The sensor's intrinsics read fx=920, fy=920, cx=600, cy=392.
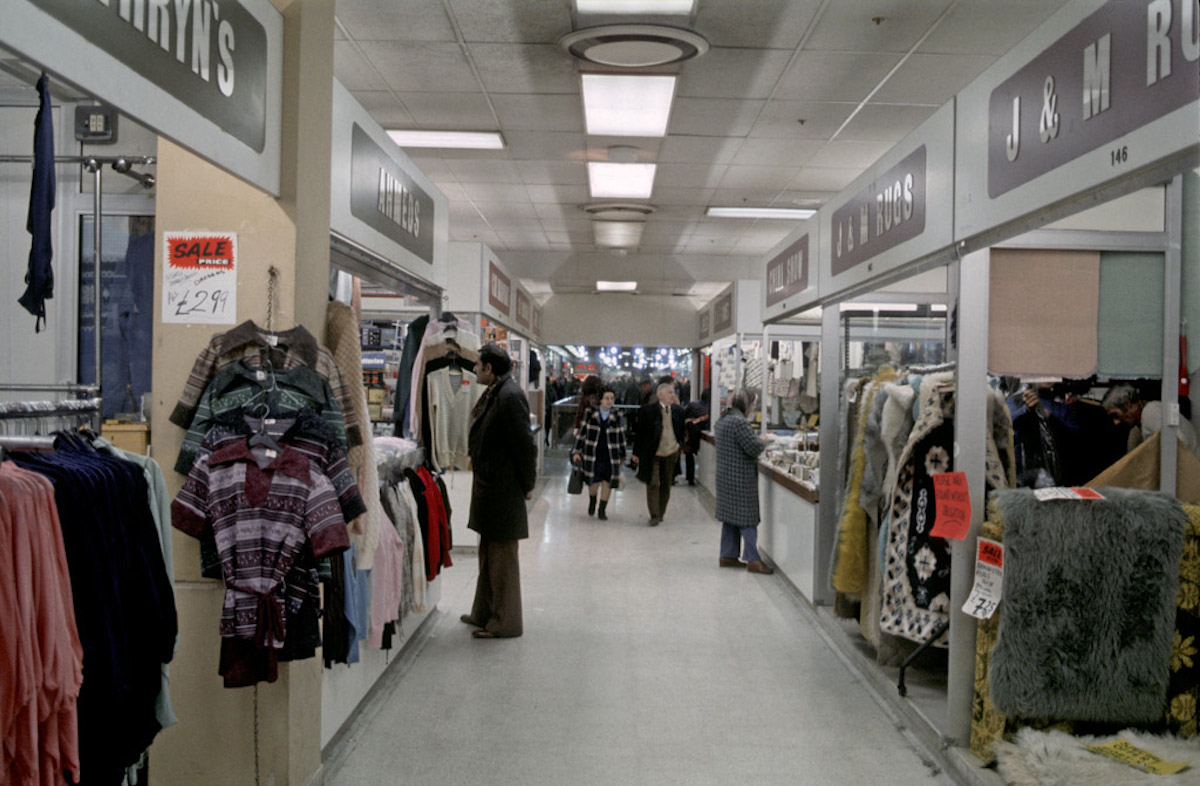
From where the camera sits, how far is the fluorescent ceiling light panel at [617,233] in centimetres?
1114

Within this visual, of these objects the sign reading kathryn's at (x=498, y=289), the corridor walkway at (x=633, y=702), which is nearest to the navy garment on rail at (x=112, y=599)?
the corridor walkway at (x=633, y=702)

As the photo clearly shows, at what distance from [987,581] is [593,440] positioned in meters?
6.83

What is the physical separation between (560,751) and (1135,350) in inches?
111

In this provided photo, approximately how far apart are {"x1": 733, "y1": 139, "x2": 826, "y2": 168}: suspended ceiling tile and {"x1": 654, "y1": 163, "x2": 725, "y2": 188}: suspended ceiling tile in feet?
1.14

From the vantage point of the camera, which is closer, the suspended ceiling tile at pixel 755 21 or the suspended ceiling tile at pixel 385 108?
the suspended ceiling tile at pixel 755 21

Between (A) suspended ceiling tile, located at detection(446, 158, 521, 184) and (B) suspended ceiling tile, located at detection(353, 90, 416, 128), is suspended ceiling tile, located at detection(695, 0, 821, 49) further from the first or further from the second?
(A) suspended ceiling tile, located at detection(446, 158, 521, 184)

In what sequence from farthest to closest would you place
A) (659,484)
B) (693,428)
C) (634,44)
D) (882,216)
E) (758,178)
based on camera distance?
(693,428), (659,484), (758,178), (634,44), (882,216)

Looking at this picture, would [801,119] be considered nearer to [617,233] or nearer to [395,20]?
[395,20]

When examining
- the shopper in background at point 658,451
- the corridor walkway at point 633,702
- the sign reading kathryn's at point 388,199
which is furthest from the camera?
the shopper in background at point 658,451

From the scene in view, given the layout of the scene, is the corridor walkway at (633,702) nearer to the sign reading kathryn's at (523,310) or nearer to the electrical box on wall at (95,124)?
the electrical box on wall at (95,124)

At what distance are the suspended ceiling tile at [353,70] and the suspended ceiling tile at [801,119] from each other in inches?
108

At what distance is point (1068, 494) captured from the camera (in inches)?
123

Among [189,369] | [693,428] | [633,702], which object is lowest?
[633,702]

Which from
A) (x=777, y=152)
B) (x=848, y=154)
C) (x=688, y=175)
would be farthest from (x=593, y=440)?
(x=848, y=154)
